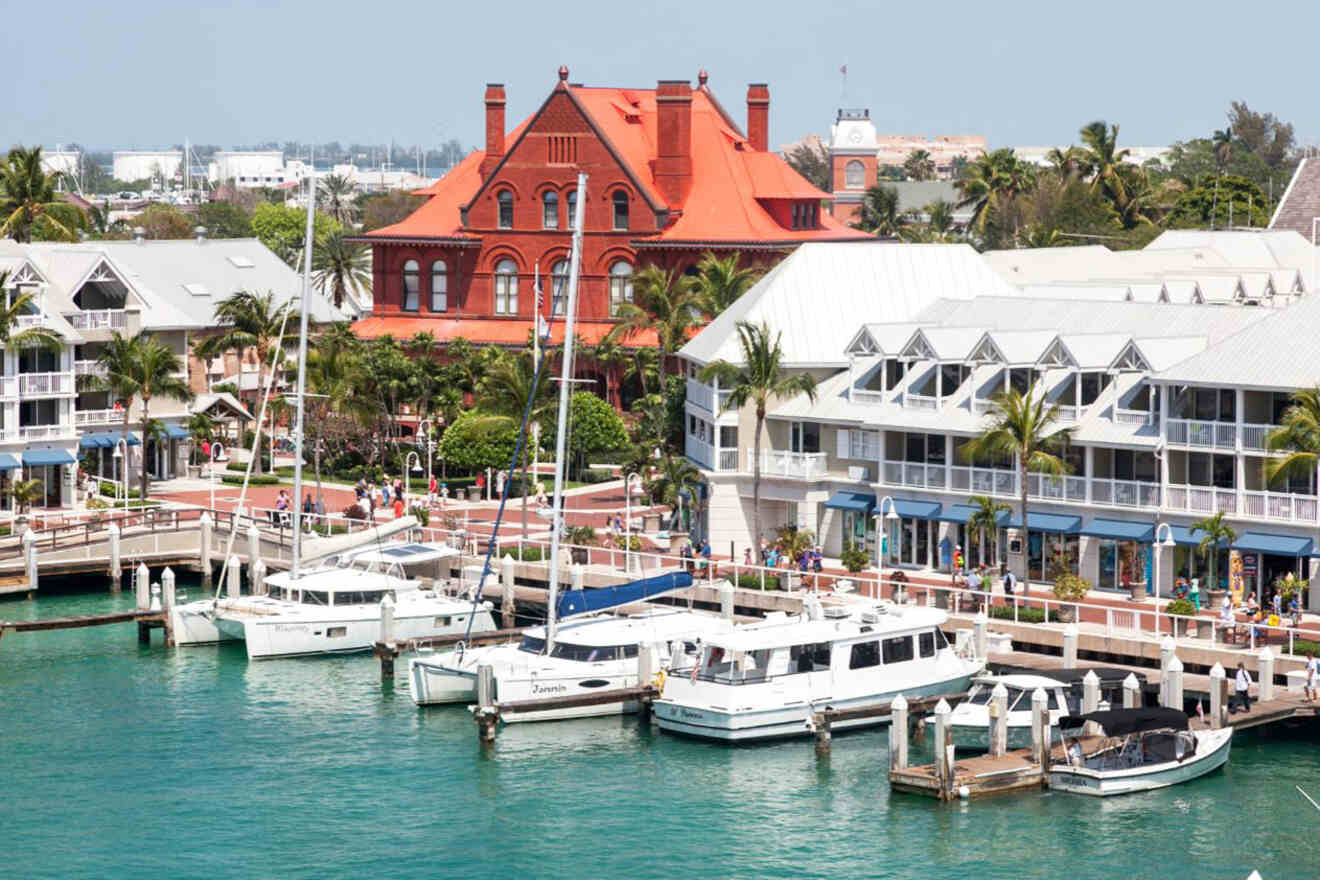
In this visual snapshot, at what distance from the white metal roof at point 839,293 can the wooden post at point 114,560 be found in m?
21.0

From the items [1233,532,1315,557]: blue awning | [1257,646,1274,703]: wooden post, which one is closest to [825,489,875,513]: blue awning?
[1233,532,1315,557]: blue awning

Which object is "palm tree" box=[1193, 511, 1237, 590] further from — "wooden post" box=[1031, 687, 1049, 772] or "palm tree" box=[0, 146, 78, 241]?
"palm tree" box=[0, 146, 78, 241]

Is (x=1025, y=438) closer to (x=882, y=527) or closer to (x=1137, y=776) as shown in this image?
(x=882, y=527)

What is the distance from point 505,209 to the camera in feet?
416

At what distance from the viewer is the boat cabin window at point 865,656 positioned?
6450cm

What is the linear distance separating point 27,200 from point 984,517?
68.0m

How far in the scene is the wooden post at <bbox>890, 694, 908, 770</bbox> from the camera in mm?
58094

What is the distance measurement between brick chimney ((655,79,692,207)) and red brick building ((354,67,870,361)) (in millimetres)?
70

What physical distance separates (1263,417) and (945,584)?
1092 cm

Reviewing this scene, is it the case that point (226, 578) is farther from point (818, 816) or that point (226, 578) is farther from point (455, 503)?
point (818, 816)

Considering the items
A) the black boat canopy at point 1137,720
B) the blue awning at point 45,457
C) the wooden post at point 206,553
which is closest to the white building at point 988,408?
the black boat canopy at point 1137,720

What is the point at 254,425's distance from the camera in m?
110

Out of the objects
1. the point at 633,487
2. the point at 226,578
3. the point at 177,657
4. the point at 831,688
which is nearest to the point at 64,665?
the point at 177,657

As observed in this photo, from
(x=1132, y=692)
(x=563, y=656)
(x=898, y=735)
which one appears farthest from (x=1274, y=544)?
(x=563, y=656)
